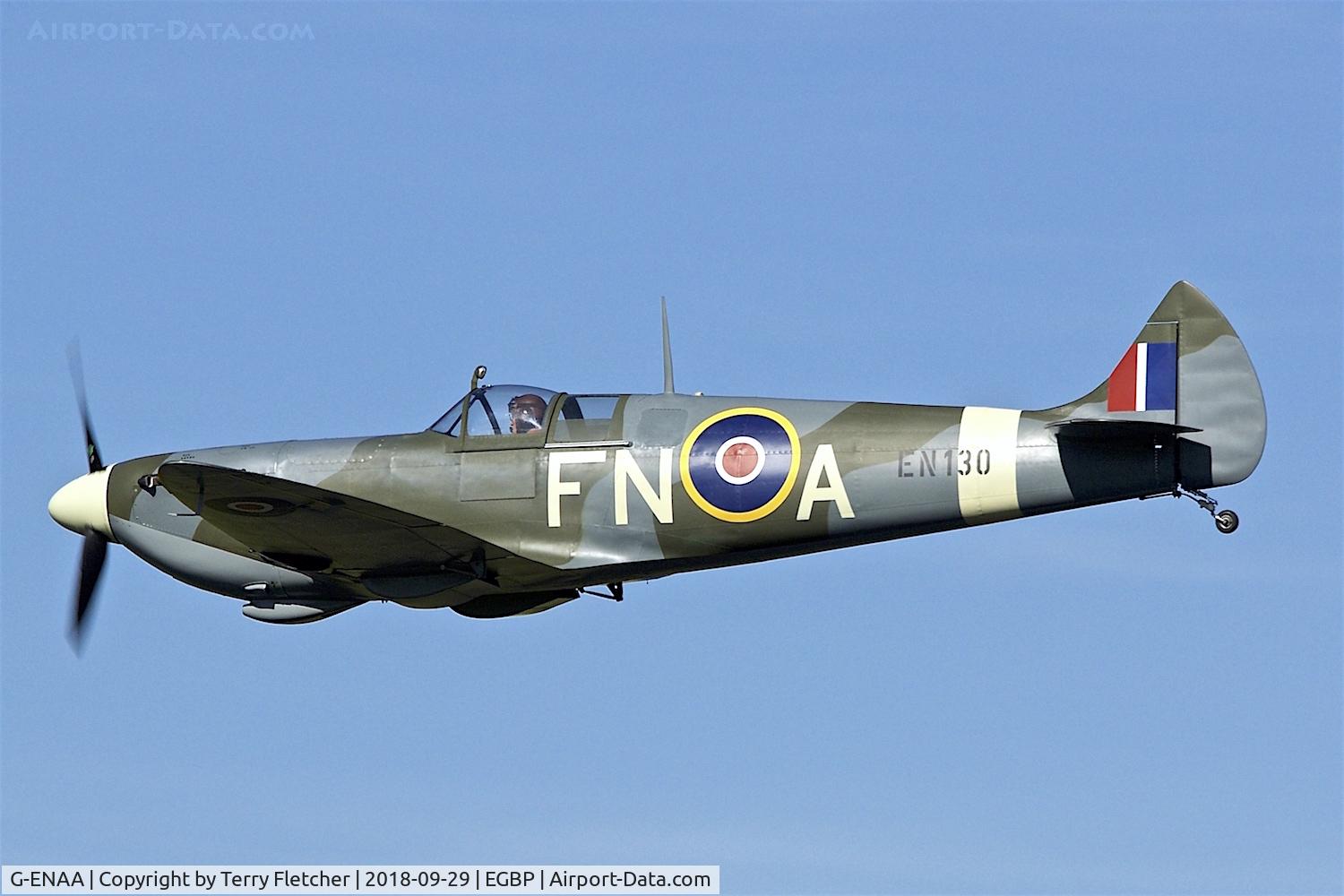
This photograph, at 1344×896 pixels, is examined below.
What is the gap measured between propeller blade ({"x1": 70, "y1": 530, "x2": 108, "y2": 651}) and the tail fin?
8.24 m

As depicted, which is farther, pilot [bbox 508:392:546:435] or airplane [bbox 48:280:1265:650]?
pilot [bbox 508:392:546:435]

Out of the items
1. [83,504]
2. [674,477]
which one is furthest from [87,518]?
[674,477]

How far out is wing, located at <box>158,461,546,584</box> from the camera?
15.9 metres

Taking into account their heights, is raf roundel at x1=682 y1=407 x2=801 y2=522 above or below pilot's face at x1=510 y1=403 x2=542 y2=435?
below

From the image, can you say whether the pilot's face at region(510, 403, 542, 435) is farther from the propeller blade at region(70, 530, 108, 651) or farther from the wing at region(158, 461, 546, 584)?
the propeller blade at region(70, 530, 108, 651)

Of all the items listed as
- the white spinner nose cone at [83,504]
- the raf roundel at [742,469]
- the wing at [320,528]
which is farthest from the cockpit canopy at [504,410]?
the white spinner nose cone at [83,504]

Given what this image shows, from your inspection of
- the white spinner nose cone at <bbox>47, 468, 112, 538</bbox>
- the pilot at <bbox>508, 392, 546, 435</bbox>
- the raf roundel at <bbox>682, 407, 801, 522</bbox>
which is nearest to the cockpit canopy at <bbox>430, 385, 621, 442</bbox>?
the pilot at <bbox>508, 392, 546, 435</bbox>

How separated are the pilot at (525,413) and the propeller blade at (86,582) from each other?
13.8ft

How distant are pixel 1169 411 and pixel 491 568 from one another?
16.8ft

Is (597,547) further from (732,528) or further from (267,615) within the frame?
A: (267,615)

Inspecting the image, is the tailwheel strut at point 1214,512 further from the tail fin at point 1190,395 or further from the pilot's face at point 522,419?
the pilot's face at point 522,419

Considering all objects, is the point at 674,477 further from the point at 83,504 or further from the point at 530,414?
the point at 83,504

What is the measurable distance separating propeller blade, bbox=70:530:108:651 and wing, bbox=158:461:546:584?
2.38m

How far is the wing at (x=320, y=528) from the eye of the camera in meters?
15.9
